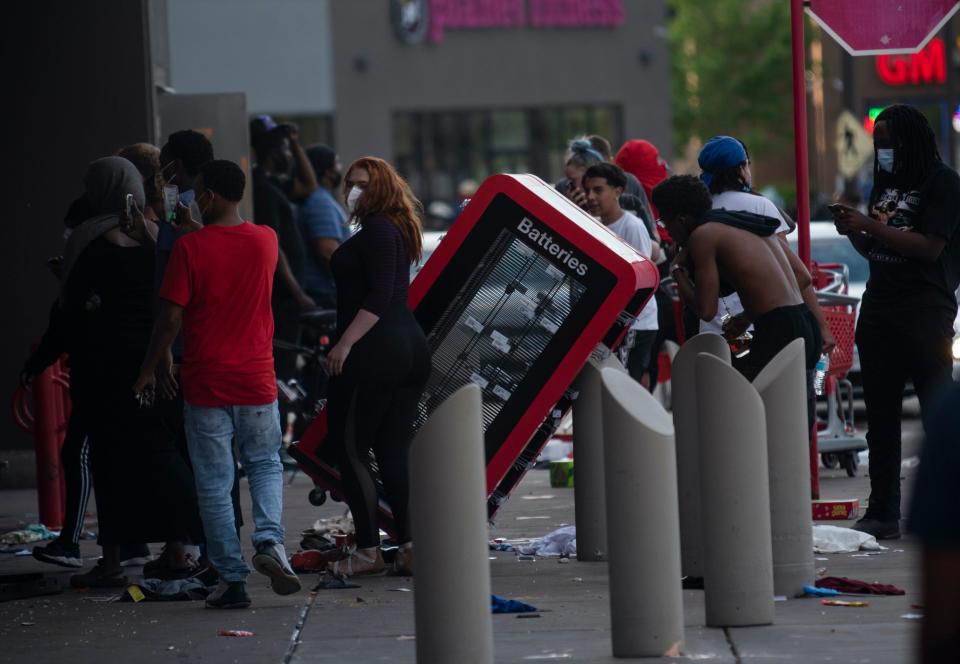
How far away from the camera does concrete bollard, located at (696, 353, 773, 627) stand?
6.36m

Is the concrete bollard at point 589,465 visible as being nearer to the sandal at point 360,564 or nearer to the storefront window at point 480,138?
the sandal at point 360,564

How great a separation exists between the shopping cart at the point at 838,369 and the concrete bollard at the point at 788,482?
324 centimetres

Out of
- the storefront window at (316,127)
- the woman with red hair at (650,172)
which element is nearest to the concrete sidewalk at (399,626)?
the woman with red hair at (650,172)

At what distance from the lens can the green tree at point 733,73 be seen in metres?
63.1

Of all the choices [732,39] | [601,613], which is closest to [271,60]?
[732,39]

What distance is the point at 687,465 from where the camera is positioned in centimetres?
762

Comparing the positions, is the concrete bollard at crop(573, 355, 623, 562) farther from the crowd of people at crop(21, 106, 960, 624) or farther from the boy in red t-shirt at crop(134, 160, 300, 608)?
the boy in red t-shirt at crop(134, 160, 300, 608)

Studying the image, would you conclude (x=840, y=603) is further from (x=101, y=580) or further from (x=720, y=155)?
(x=101, y=580)

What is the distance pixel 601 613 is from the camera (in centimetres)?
698

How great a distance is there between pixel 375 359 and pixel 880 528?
2606mm

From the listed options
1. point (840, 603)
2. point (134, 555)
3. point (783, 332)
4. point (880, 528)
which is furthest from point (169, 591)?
point (880, 528)

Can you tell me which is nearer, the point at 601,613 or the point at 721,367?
the point at 721,367

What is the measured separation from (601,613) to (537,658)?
88 cm

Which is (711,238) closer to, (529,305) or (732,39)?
(529,305)
